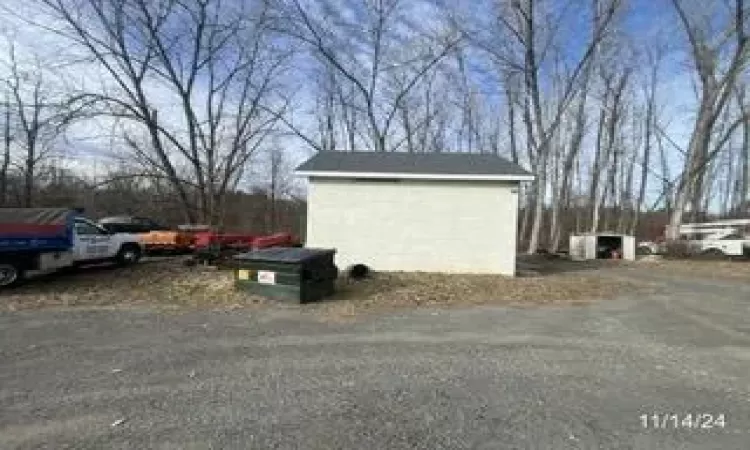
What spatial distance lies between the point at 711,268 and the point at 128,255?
1956 cm

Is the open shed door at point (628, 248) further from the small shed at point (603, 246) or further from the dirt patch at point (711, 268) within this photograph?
the dirt patch at point (711, 268)

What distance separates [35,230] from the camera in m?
13.6

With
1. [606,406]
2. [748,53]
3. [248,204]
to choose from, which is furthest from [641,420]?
[248,204]

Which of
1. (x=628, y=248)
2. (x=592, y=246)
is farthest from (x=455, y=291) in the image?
(x=592, y=246)

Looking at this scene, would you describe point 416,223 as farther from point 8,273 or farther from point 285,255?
point 8,273

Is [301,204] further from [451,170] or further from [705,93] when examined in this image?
[451,170]

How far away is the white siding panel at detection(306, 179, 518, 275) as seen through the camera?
16516mm

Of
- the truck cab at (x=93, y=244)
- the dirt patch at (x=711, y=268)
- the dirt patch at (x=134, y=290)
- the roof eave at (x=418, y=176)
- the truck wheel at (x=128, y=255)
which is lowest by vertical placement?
the dirt patch at (x=711, y=268)

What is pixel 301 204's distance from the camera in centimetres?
4981

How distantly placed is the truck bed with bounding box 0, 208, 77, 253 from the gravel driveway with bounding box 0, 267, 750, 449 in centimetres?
373

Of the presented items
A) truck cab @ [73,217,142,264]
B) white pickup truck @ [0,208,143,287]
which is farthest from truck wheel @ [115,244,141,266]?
white pickup truck @ [0,208,143,287]

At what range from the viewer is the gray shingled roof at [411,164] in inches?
661
